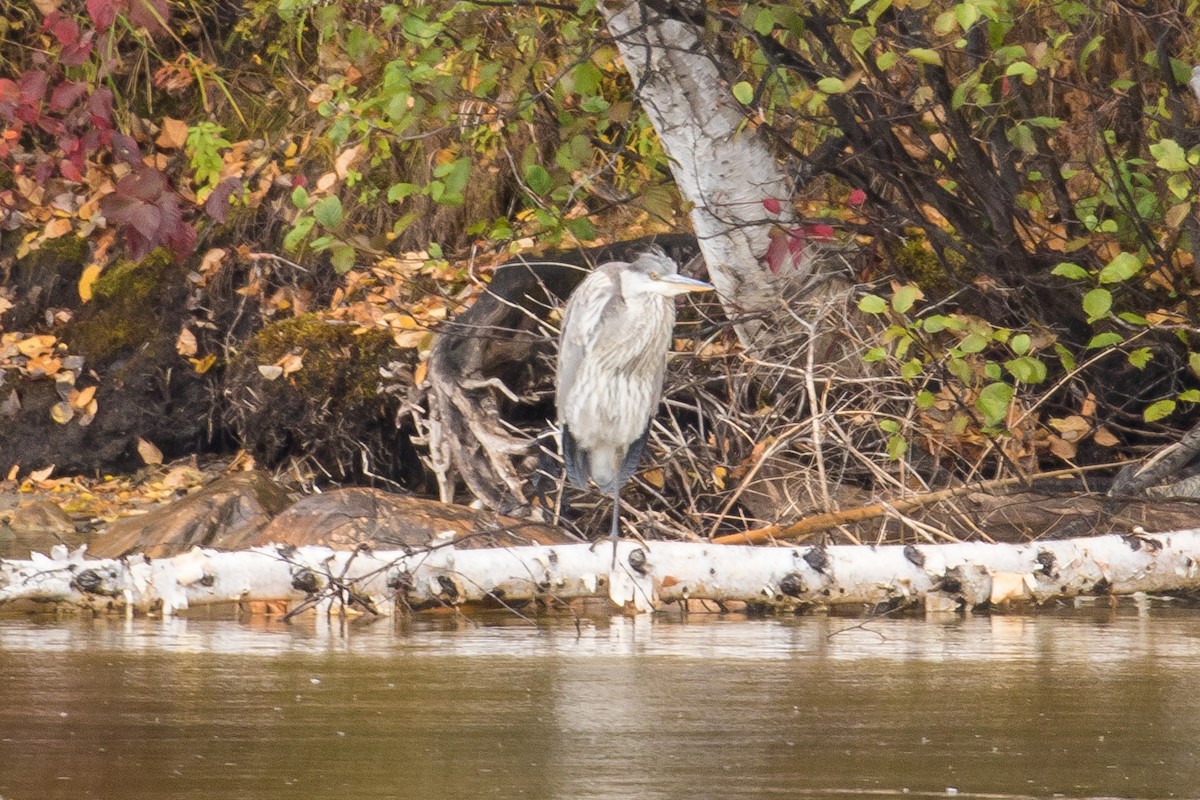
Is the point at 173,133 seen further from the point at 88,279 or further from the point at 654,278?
the point at 654,278

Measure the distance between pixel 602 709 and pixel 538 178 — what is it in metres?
2.65

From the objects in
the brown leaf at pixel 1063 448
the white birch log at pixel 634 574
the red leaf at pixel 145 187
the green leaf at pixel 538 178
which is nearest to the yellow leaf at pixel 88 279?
the red leaf at pixel 145 187

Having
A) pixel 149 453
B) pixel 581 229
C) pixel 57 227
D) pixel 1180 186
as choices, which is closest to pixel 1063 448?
pixel 1180 186

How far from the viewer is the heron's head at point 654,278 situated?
5.37 meters

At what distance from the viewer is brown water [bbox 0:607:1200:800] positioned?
258 centimetres

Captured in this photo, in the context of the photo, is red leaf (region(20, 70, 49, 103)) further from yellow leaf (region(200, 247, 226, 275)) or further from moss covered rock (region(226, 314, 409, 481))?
moss covered rock (region(226, 314, 409, 481))

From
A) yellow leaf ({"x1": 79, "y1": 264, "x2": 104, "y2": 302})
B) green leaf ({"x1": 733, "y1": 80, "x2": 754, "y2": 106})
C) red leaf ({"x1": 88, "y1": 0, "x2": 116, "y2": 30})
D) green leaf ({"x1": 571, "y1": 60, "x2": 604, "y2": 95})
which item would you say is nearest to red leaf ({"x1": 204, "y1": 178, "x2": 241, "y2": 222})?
yellow leaf ({"x1": 79, "y1": 264, "x2": 104, "y2": 302})

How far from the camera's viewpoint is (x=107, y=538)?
6070mm

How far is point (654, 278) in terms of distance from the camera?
5.40 metres

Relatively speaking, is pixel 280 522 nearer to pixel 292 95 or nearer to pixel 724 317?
pixel 724 317

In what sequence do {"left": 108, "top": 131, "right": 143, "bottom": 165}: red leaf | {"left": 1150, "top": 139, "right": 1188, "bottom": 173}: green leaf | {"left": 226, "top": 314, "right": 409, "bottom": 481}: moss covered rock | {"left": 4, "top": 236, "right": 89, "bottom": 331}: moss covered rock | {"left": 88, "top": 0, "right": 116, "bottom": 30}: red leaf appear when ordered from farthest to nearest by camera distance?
{"left": 4, "top": 236, "right": 89, "bottom": 331}: moss covered rock, {"left": 108, "top": 131, "right": 143, "bottom": 165}: red leaf, {"left": 226, "top": 314, "right": 409, "bottom": 481}: moss covered rock, {"left": 88, "top": 0, "right": 116, "bottom": 30}: red leaf, {"left": 1150, "top": 139, "right": 1188, "bottom": 173}: green leaf

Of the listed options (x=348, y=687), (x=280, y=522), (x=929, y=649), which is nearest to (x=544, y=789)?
(x=348, y=687)

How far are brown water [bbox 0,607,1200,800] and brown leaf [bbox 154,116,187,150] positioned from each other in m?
4.89

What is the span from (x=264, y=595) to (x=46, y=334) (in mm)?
4745
